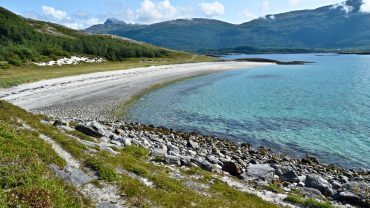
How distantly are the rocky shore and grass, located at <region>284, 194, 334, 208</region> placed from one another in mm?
216

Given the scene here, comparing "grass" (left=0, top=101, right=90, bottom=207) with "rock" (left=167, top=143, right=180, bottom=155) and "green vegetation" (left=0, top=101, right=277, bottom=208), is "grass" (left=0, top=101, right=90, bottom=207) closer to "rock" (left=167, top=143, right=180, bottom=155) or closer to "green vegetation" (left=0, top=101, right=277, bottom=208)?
"green vegetation" (left=0, top=101, right=277, bottom=208)

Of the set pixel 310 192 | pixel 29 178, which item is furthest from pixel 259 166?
pixel 29 178

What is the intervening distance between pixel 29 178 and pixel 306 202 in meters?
14.9

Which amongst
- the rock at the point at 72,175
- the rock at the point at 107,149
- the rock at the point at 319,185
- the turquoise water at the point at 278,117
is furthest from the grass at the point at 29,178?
the turquoise water at the point at 278,117

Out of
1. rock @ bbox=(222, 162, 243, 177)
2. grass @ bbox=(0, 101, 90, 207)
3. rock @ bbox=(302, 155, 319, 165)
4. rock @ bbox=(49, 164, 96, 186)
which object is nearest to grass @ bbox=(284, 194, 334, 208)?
rock @ bbox=(222, 162, 243, 177)

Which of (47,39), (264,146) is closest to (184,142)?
(264,146)

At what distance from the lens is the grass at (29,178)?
14547 millimetres

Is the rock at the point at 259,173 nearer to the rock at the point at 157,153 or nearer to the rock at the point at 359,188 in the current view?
the rock at the point at 359,188

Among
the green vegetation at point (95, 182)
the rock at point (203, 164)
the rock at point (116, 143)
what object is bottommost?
the rock at point (203, 164)

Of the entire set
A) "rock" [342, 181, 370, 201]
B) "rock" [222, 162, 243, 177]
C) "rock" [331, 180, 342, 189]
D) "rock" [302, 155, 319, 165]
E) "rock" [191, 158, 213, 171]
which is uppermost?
"rock" [191, 158, 213, 171]

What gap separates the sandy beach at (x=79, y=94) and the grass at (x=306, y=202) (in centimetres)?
3985

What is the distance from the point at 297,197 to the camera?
74.8ft

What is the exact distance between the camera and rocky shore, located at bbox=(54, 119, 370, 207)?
25.3 m

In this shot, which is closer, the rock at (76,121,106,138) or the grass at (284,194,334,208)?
the grass at (284,194,334,208)
